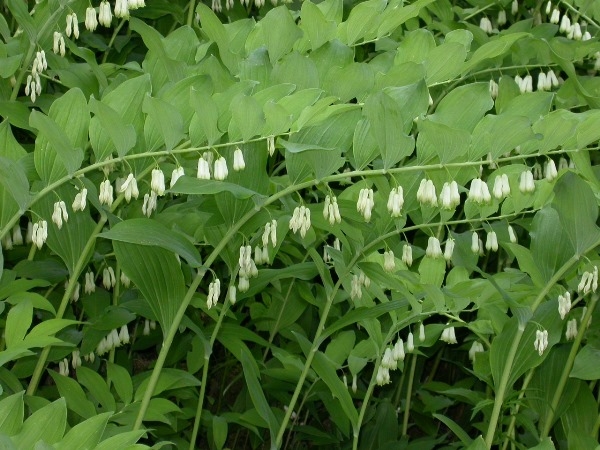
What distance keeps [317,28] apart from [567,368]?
3.89 ft

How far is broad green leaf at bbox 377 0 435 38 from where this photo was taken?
88.9 inches

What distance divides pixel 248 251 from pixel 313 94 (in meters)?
0.51

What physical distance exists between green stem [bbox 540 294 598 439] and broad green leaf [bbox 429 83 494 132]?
87 centimetres

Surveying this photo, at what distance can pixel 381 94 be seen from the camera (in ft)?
5.74

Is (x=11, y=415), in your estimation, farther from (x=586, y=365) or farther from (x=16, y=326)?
(x=586, y=365)

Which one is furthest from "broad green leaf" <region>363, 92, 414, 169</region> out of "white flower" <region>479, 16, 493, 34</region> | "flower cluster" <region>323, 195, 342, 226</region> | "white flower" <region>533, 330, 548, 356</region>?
"white flower" <region>479, 16, 493, 34</region>

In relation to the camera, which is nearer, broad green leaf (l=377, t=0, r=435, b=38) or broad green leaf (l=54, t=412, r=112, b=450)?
broad green leaf (l=54, t=412, r=112, b=450)

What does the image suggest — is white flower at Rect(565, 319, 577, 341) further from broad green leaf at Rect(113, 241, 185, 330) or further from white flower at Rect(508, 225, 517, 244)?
broad green leaf at Rect(113, 241, 185, 330)

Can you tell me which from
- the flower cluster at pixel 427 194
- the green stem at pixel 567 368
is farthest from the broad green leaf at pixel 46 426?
the green stem at pixel 567 368

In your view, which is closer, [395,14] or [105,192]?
[105,192]

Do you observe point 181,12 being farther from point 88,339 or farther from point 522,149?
point 522,149

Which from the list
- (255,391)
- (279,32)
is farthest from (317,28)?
(255,391)

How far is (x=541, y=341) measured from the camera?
2.23 meters

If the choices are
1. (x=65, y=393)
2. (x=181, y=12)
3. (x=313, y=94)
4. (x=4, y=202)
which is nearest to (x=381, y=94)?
(x=313, y=94)
